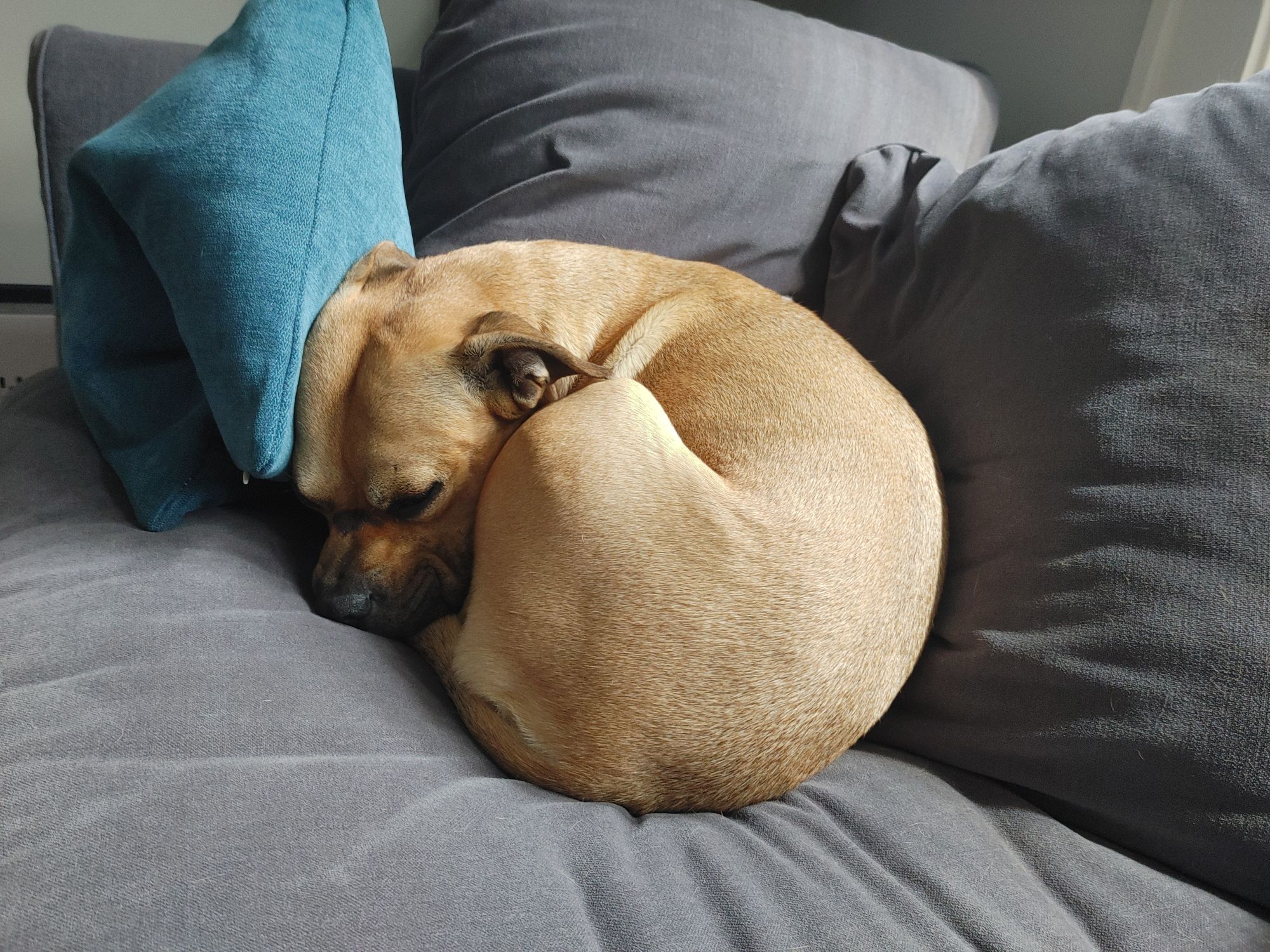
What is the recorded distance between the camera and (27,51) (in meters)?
3.32

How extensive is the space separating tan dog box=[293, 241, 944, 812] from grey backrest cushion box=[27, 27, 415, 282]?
1042 millimetres

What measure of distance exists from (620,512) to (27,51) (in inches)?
149

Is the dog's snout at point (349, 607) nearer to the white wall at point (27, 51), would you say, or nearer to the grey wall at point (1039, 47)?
the grey wall at point (1039, 47)

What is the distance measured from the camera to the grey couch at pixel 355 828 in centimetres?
78

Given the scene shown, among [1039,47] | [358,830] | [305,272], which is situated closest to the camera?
[358,830]

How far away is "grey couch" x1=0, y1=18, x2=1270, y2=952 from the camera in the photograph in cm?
78

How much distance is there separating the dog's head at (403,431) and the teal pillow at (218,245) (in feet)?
0.25

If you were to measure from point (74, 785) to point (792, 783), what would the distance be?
36.7 inches

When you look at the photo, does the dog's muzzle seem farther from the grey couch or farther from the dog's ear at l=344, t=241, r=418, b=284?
the dog's ear at l=344, t=241, r=418, b=284

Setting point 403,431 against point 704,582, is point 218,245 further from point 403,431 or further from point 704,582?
point 704,582

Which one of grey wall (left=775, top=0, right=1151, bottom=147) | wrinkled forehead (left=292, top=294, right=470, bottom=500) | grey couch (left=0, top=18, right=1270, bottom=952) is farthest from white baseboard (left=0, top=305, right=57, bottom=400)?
grey wall (left=775, top=0, right=1151, bottom=147)

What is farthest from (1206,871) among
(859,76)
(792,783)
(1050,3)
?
(1050,3)

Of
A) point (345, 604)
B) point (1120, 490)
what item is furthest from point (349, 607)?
point (1120, 490)

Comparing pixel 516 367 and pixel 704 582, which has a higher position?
pixel 516 367
